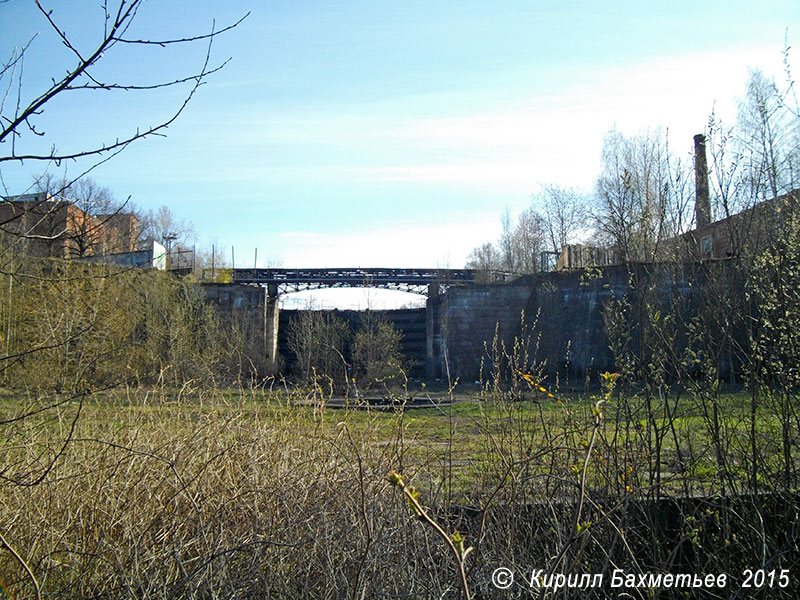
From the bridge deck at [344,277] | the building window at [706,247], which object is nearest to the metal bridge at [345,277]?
the bridge deck at [344,277]

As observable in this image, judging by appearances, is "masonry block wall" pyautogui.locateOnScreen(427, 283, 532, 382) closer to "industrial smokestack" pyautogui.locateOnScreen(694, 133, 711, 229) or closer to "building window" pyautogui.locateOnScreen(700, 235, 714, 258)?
"building window" pyautogui.locateOnScreen(700, 235, 714, 258)

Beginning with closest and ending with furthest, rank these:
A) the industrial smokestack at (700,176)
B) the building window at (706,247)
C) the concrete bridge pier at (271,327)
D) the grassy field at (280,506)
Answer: the grassy field at (280,506)
the industrial smokestack at (700,176)
the building window at (706,247)
the concrete bridge pier at (271,327)

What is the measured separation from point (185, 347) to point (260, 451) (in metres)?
16.6

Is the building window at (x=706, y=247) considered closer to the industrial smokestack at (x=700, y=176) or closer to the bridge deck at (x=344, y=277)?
the industrial smokestack at (x=700, y=176)

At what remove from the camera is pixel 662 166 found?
4.98 meters

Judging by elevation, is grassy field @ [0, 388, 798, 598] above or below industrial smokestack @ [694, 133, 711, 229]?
below

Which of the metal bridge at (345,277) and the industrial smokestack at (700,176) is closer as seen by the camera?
the industrial smokestack at (700,176)

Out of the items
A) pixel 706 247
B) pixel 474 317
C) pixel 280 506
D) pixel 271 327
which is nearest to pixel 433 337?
pixel 474 317

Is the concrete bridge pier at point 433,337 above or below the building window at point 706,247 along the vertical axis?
below

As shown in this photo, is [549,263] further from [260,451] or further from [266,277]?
[260,451]

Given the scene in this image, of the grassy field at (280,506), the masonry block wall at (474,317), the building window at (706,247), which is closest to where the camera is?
the grassy field at (280,506)

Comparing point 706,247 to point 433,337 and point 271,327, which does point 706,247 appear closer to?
point 433,337

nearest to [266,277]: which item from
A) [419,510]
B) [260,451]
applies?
[260,451]

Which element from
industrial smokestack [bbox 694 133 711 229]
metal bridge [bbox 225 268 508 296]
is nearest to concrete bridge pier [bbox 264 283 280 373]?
metal bridge [bbox 225 268 508 296]
